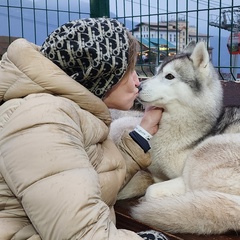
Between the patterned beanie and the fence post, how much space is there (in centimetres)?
189

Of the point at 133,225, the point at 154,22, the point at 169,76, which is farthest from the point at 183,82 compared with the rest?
the point at 154,22

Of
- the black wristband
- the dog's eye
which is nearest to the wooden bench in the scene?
the black wristband

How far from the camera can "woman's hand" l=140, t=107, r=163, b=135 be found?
1.66 meters

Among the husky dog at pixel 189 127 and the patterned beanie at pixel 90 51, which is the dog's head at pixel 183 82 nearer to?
the husky dog at pixel 189 127

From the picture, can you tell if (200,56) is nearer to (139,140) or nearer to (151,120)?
(151,120)

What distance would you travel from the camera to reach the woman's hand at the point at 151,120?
5.45ft

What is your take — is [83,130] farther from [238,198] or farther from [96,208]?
[238,198]

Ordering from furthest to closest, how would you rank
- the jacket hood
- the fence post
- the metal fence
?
the fence post → the metal fence → the jacket hood

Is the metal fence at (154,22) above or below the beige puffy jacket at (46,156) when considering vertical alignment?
above

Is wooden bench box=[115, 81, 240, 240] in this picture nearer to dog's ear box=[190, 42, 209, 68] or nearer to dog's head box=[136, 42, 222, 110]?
dog's head box=[136, 42, 222, 110]

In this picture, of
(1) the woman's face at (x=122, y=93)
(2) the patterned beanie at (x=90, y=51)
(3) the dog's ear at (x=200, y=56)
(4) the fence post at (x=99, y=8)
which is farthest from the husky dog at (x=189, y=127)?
(4) the fence post at (x=99, y=8)

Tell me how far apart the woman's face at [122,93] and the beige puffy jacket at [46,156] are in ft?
0.81

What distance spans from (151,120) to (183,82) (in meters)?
0.24

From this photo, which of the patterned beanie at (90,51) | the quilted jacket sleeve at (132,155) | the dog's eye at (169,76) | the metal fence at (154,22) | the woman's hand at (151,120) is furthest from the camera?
the metal fence at (154,22)
